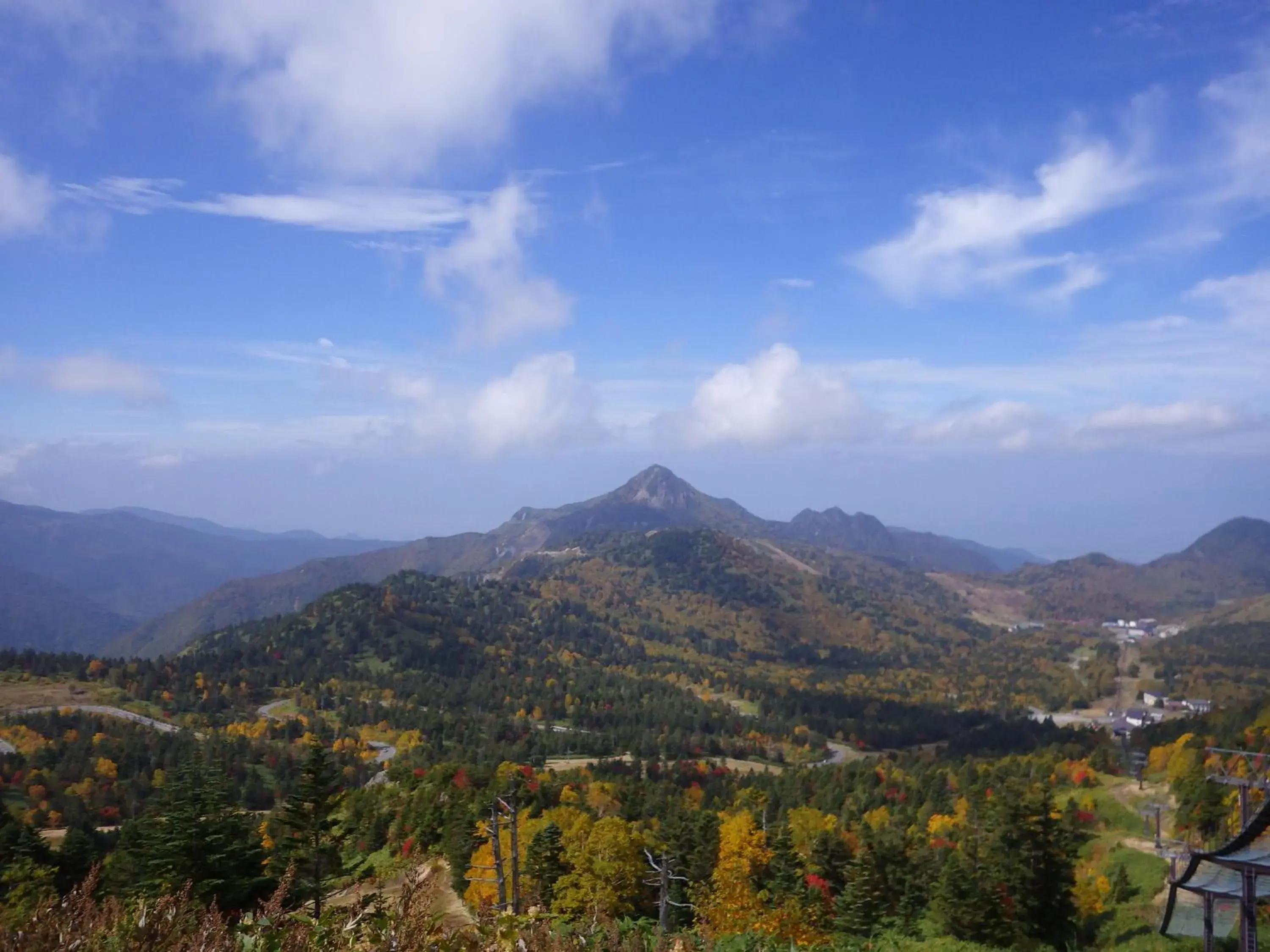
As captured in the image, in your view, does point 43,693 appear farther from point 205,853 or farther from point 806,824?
point 205,853

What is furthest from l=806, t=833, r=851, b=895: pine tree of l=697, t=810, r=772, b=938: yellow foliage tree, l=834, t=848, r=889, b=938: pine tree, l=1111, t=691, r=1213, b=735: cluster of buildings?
l=1111, t=691, r=1213, b=735: cluster of buildings

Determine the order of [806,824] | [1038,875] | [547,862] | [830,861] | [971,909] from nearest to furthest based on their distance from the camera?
[971,909], [1038,875], [547,862], [830,861], [806,824]

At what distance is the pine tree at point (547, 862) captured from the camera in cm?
3731

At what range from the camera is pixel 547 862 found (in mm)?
38125

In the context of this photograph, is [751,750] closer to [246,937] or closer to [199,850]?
[199,850]

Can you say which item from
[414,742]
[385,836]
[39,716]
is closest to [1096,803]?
[385,836]

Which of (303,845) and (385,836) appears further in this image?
(385,836)

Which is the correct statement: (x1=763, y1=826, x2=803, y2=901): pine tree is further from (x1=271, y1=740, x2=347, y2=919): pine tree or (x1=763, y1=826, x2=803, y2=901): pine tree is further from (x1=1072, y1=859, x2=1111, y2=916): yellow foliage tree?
(x1=271, y1=740, x2=347, y2=919): pine tree

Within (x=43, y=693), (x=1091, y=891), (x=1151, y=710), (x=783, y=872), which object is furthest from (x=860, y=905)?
(x=1151, y=710)

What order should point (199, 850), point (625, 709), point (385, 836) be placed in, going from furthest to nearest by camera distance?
point (625, 709), point (385, 836), point (199, 850)

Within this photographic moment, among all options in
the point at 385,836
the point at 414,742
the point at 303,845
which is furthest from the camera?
the point at 414,742

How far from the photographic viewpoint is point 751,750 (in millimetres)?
145500

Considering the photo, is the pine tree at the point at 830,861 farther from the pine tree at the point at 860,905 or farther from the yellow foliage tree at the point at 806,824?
the yellow foliage tree at the point at 806,824

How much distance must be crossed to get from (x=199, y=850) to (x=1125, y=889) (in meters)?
44.5
